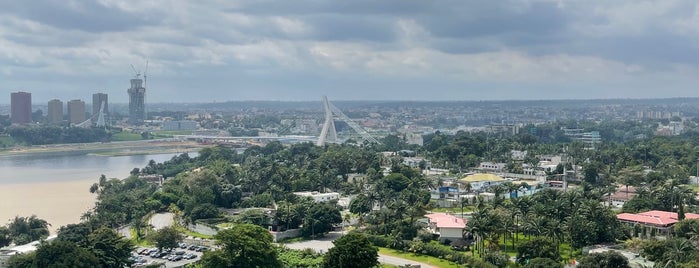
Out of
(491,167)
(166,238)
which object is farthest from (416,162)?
(166,238)

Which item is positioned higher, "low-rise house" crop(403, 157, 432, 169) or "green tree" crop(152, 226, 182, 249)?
"low-rise house" crop(403, 157, 432, 169)

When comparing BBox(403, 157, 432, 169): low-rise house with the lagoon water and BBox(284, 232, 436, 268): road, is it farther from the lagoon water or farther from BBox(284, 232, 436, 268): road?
the lagoon water

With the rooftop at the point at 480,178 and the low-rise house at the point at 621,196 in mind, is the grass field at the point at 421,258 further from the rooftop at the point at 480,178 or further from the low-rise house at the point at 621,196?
the rooftop at the point at 480,178

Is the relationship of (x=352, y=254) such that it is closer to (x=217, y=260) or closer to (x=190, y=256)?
(x=217, y=260)

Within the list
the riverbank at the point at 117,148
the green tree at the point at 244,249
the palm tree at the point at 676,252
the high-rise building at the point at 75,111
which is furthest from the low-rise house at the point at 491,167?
the high-rise building at the point at 75,111

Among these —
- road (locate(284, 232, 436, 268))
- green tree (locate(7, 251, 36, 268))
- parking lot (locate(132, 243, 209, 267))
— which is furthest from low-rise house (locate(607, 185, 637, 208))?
green tree (locate(7, 251, 36, 268))

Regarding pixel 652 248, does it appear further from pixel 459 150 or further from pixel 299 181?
pixel 459 150
